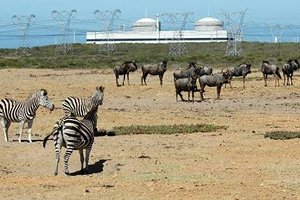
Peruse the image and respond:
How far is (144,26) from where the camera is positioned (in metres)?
181

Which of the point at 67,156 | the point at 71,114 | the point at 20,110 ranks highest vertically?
the point at 71,114

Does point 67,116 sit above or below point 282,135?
above

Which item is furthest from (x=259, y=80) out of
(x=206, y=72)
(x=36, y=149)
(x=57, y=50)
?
(x=57, y=50)

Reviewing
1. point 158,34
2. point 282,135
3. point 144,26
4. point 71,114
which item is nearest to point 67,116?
point 71,114

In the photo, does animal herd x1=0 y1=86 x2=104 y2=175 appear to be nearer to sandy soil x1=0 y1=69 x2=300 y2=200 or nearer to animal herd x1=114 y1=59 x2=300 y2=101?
sandy soil x1=0 y1=69 x2=300 y2=200

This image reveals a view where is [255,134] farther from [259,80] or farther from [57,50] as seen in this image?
[57,50]

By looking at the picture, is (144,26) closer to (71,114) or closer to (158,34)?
(158,34)

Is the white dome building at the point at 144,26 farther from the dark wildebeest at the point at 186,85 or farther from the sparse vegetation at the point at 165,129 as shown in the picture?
the sparse vegetation at the point at 165,129

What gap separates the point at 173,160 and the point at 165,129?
623cm

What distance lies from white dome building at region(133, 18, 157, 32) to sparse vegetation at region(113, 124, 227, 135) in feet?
510

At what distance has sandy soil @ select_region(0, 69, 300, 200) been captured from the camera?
1461cm

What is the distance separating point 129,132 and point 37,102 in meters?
3.21

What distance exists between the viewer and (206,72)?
4488cm

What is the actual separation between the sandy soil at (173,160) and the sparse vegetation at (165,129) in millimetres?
637
